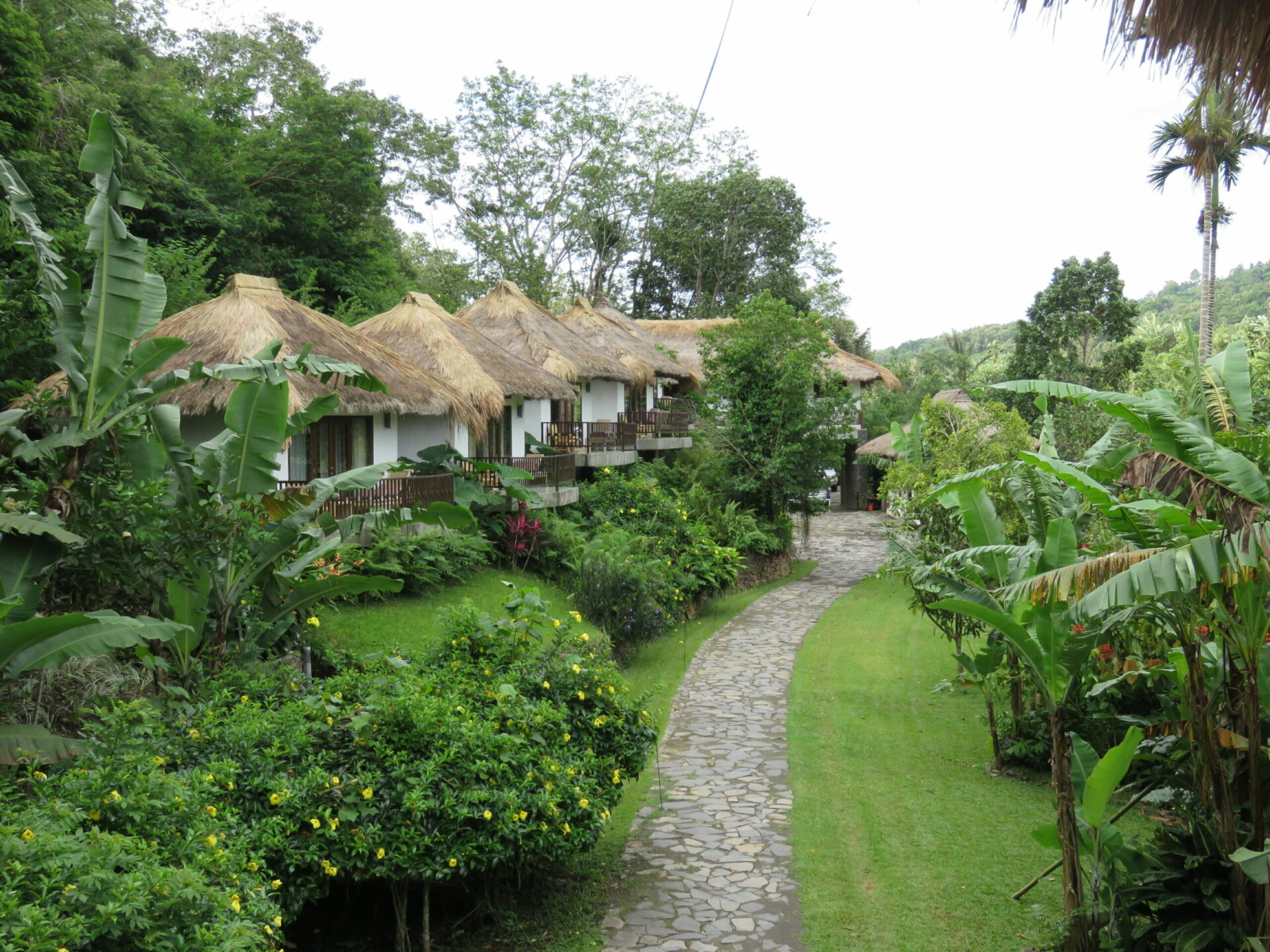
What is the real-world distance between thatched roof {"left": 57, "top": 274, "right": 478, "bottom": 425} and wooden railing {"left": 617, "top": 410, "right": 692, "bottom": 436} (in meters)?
11.6

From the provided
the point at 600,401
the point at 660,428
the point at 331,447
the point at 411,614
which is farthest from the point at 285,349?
the point at 660,428

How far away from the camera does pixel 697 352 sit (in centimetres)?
3934

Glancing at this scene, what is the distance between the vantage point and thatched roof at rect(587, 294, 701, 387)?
108 ft

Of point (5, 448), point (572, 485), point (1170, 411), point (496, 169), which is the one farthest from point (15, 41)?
point (496, 169)

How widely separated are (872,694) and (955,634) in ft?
9.56

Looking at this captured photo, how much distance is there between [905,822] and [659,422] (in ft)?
74.7

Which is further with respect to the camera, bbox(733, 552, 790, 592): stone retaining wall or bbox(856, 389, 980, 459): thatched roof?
bbox(856, 389, 980, 459): thatched roof

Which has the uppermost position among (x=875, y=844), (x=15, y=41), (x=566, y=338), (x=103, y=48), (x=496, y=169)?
(x=496, y=169)

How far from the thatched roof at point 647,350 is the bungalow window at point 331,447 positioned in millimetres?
14059

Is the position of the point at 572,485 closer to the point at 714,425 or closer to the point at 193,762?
the point at 714,425

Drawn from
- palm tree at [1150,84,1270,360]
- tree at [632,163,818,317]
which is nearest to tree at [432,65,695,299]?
tree at [632,163,818,317]

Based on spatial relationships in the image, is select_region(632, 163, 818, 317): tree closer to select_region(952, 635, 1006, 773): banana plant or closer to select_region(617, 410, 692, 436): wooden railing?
select_region(617, 410, 692, 436): wooden railing

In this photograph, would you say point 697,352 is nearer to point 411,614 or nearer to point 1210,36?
point 411,614

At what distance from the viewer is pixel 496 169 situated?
39.9m
